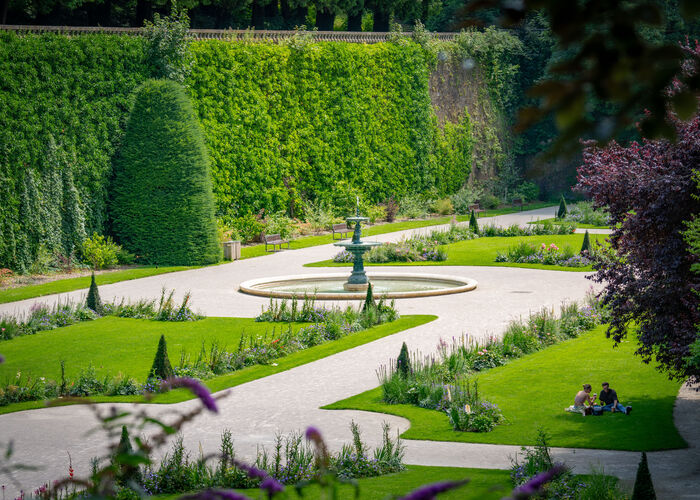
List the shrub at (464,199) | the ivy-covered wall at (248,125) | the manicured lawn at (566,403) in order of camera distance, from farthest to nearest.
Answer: the shrub at (464,199) → the ivy-covered wall at (248,125) → the manicured lawn at (566,403)

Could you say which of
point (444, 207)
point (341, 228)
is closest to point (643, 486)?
point (341, 228)

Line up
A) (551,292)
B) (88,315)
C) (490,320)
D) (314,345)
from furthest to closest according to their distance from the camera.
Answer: (551,292) < (88,315) < (490,320) < (314,345)

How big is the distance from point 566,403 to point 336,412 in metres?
2.61

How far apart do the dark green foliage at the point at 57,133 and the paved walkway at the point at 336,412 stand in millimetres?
3531

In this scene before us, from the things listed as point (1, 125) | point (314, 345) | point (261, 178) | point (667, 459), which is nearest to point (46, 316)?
point (314, 345)

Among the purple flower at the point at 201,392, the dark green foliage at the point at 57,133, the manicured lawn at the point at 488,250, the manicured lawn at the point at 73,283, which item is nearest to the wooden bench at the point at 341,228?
the manicured lawn at the point at 488,250

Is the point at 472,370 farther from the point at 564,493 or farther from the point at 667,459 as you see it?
the point at 564,493

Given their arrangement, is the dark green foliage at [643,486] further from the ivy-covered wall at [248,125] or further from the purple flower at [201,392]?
the ivy-covered wall at [248,125]

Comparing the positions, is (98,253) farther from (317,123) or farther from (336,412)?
(336,412)

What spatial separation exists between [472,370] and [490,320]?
2.92 m

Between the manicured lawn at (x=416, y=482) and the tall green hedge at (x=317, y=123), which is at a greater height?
the tall green hedge at (x=317, y=123)

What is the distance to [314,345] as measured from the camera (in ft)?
45.9

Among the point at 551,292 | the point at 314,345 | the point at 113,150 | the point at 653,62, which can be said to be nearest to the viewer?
the point at 653,62

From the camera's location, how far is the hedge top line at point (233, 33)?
2297 centimetres
